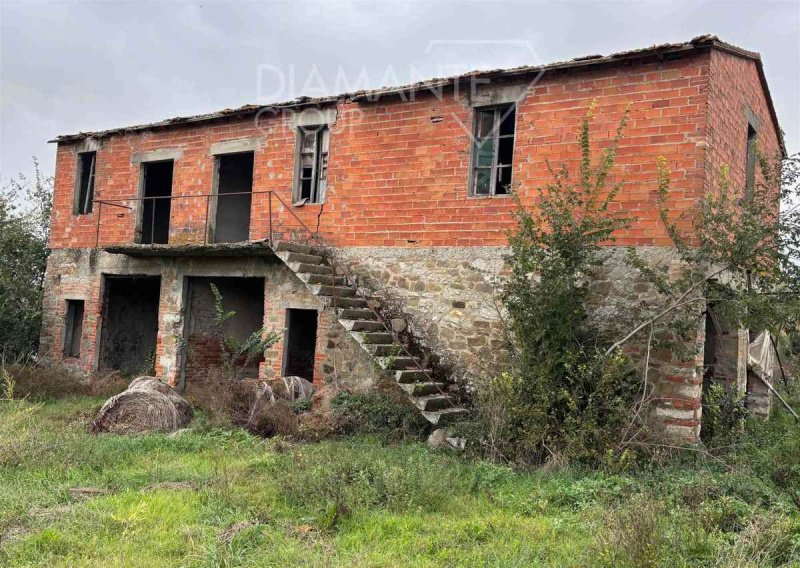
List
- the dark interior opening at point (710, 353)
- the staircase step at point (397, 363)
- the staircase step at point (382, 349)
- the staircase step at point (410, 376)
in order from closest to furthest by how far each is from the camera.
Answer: the staircase step at point (410, 376) < the staircase step at point (397, 363) < the staircase step at point (382, 349) < the dark interior opening at point (710, 353)

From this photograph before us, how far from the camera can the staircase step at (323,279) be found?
33.7 ft

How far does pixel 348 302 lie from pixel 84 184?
8715mm

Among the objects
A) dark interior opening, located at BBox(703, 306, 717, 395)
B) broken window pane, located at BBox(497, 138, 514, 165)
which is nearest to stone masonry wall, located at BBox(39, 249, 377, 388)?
broken window pane, located at BBox(497, 138, 514, 165)

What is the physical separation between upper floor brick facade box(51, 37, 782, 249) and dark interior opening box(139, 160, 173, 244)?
3.72ft

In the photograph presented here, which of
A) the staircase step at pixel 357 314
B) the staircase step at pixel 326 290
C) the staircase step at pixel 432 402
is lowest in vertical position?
the staircase step at pixel 432 402

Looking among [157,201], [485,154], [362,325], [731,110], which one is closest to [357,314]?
[362,325]

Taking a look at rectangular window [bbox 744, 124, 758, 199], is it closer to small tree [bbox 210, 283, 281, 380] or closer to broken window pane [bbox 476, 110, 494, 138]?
broken window pane [bbox 476, 110, 494, 138]

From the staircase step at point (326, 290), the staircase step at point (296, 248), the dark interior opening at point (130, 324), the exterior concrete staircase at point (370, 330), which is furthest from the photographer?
the dark interior opening at point (130, 324)

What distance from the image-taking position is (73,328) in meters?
15.4

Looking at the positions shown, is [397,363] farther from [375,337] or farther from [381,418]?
[381,418]

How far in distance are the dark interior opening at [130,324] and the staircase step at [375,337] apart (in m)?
6.49

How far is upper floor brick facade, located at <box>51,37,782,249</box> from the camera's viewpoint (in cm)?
866

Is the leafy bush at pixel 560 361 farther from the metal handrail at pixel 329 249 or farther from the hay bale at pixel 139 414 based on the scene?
the hay bale at pixel 139 414

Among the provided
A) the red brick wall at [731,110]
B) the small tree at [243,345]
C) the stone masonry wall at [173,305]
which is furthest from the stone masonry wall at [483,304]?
the small tree at [243,345]
